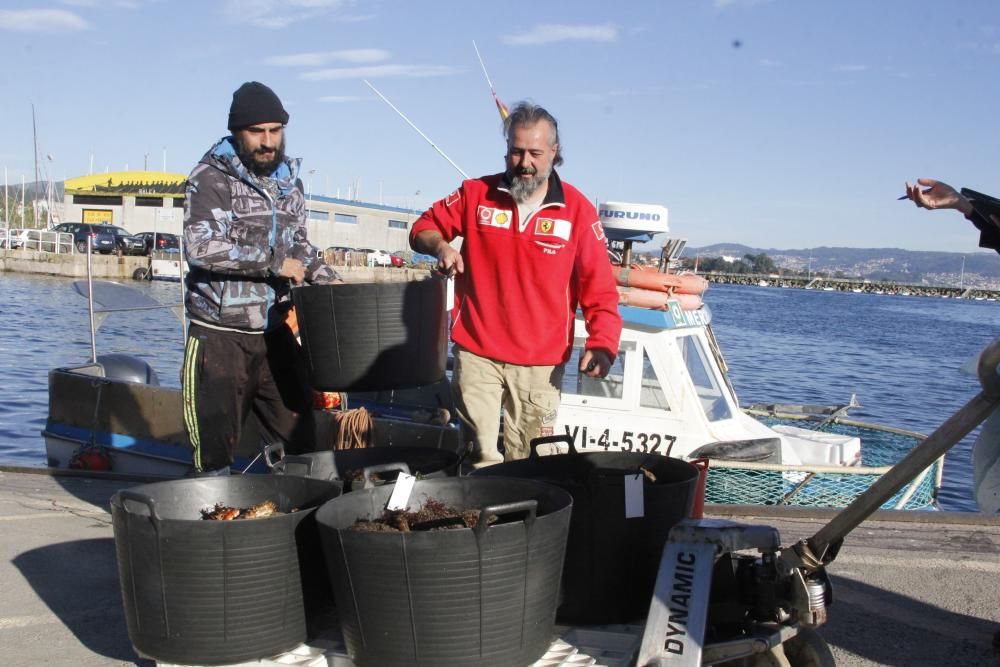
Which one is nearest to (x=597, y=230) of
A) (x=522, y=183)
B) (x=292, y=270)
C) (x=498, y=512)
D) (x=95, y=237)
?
(x=522, y=183)

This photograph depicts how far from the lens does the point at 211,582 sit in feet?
10.7

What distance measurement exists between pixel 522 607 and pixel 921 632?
6.09 ft

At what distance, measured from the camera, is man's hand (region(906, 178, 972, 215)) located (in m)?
2.93

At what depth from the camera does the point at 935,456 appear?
9.65ft

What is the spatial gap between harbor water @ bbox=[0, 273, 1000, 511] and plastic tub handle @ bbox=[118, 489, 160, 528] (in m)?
10.7

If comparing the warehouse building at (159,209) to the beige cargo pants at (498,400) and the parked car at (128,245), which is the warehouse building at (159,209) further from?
the beige cargo pants at (498,400)

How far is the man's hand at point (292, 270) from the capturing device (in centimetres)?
467

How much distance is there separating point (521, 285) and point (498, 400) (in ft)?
1.77

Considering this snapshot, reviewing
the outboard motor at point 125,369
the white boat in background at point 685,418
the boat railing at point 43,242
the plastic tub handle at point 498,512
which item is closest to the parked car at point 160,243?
the boat railing at point 43,242

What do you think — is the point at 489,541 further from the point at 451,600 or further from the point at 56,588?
the point at 56,588

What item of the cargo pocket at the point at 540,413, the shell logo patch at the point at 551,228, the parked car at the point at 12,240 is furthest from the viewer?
the parked car at the point at 12,240

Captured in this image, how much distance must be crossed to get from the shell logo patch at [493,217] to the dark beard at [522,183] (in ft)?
0.29

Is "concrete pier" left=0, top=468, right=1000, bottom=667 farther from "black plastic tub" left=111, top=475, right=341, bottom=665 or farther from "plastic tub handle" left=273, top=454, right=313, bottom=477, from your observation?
"plastic tub handle" left=273, top=454, right=313, bottom=477

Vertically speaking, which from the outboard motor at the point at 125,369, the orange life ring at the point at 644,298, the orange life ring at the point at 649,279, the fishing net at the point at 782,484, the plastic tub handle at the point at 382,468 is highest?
the orange life ring at the point at 649,279
